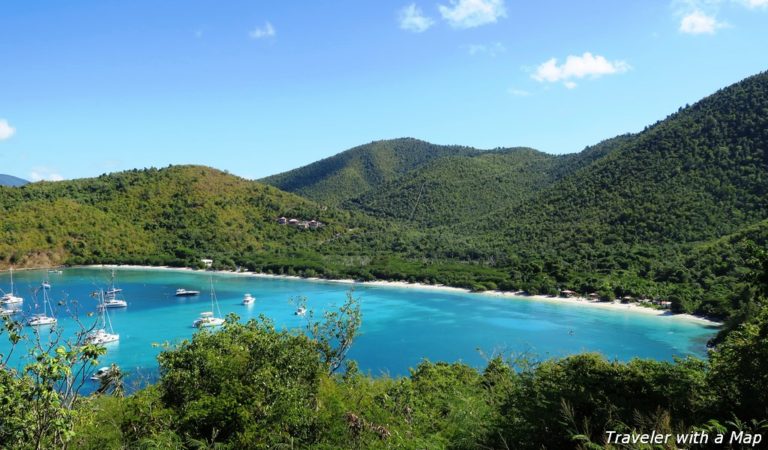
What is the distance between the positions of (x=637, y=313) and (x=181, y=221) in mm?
82972

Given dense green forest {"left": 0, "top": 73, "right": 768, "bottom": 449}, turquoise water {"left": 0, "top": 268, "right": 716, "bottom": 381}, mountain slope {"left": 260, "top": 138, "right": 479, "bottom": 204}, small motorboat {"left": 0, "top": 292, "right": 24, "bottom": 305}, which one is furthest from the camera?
mountain slope {"left": 260, "top": 138, "right": 479, "bottom": 204}

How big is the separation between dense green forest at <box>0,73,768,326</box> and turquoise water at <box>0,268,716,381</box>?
5.64 meters

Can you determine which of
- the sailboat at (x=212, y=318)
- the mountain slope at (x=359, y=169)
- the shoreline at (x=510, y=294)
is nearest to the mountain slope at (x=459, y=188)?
the mountain slope at (x=359, y=169)

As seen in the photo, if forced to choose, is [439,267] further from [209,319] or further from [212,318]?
[209,319]

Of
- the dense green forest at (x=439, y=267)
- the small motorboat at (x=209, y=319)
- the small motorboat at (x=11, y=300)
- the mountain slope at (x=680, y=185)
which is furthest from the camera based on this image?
the mountain slope at (x=680, y=185)

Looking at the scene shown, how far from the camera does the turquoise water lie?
41.1 m

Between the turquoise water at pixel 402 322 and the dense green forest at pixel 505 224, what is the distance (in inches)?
222

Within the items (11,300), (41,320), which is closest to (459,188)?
(11,300)

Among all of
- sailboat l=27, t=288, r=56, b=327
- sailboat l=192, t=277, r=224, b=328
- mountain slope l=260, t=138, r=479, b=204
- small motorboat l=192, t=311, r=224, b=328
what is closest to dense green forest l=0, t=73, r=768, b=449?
sailboat l=27, t=288, r=56, b=327

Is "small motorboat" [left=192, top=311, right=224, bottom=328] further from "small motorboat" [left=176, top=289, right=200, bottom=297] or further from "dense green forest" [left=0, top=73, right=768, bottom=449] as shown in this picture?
"dense green forest" [left=0, top=73, right=768, bottom=449]

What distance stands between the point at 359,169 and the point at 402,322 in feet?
418

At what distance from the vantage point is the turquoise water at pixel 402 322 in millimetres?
41125

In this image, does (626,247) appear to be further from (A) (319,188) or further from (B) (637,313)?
(A) (319,188)

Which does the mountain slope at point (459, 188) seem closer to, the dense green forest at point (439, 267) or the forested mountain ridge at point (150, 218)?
the dense green forest at point (439, 267)
